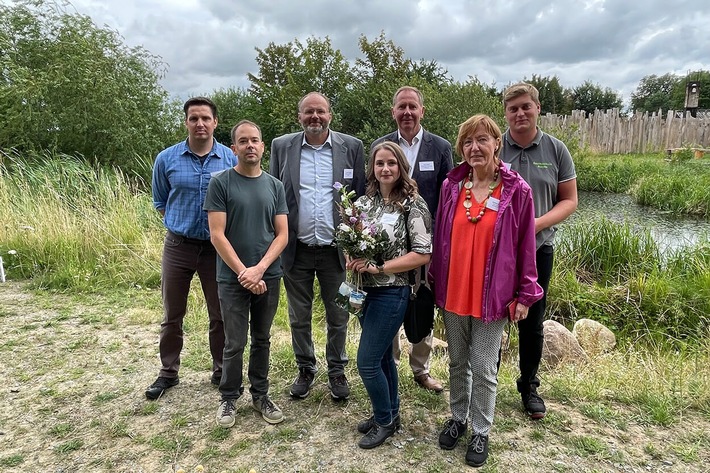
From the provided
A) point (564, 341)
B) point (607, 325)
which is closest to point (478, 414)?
point (564, 341)

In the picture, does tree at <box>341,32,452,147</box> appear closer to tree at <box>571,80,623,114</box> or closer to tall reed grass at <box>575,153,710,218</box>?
tall reed grass at <box>575,153,710,218</box>

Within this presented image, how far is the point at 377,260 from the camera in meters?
2.68

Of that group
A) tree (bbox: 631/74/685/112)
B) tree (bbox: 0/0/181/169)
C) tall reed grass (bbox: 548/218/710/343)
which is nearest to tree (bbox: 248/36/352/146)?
tree (bbox: 0/0/181/169)

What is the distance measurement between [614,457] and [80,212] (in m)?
7.63

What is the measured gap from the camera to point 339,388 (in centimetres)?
339

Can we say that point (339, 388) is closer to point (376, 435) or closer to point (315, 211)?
point (376, 435)

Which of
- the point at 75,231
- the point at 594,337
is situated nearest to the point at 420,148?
the point at 594,337

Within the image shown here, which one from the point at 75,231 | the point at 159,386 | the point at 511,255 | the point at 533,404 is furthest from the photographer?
the point at 75,231

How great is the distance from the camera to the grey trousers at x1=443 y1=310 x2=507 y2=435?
2.66m

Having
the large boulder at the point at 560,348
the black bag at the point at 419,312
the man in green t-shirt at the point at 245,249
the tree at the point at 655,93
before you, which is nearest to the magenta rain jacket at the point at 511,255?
the black bag at the point at 419,312

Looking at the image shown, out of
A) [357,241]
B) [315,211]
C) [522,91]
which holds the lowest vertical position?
[357,241]

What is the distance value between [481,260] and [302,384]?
5.57 ft

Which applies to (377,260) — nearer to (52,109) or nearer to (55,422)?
(55,422)

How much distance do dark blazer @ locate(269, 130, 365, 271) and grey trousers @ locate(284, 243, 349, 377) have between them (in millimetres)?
70
